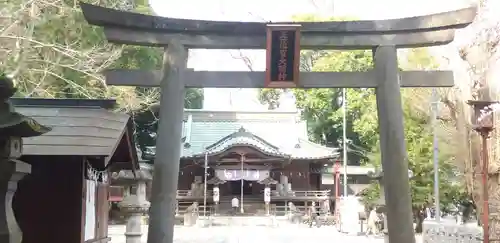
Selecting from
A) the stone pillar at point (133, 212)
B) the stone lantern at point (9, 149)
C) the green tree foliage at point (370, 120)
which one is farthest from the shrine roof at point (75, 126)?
the green tree foliage at point (370, 120)

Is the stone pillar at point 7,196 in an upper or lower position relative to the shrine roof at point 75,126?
lower

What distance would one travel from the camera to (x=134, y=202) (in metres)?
10.6

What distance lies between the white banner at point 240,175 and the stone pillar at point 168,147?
23.9 m

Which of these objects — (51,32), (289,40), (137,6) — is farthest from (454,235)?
(137,6)

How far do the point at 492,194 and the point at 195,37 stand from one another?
23.7ft

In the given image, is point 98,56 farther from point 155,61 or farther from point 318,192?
point 318,192

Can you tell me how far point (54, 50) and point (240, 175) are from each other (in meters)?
20.0

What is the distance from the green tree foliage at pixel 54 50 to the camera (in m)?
10.6

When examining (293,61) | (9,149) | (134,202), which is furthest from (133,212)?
(9,149)

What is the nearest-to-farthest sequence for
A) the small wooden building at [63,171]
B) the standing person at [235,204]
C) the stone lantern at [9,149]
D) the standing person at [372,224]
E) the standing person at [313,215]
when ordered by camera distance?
the stone lantern at [9,149]
the small wooden building at [63,171]
the standing person at [372,224]
the standing person at [313,215]
the standing person at [235,204]

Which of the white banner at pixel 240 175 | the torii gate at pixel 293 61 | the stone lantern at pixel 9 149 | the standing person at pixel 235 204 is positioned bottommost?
the standing person at pixel 235 204

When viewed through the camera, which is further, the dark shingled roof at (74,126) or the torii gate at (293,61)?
the torii gate at (293,61)

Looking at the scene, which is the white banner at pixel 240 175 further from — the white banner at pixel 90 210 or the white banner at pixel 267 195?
the white banner at pixel 90 210

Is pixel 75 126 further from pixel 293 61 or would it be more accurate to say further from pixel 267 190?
pixel 267 190
